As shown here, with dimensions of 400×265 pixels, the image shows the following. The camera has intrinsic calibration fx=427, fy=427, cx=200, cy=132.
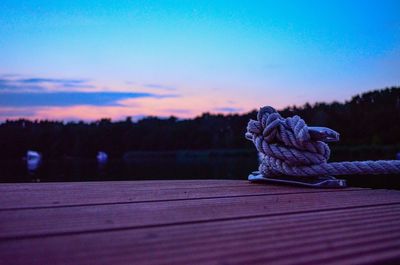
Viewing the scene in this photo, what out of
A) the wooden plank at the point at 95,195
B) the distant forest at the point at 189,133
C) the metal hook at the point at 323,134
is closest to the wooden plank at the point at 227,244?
the wooden plank at the point at 95,195

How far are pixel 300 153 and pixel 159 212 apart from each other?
0.99 m

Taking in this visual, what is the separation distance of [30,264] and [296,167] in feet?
4.96

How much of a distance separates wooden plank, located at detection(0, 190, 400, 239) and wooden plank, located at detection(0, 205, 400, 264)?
0.25 feet

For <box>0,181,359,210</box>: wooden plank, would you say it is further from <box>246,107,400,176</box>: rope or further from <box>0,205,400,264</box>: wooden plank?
<box>0,205,400,264</box>: wooden plank

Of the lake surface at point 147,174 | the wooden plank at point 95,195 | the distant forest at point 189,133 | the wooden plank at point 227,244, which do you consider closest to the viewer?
the wooden plank at point 227,244

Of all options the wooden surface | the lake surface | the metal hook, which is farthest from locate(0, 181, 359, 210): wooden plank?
the lake surface

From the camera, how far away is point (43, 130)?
6569 cm

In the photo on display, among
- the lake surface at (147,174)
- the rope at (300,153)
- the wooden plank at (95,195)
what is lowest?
the lake surface at (147,174)

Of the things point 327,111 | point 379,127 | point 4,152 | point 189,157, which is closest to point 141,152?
point 189,157

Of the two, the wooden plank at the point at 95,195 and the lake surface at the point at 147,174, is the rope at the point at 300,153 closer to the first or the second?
the wooden plank at the point at 95,195

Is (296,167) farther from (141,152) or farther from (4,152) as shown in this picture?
(141,152)

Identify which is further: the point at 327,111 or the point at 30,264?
the point at 327,111

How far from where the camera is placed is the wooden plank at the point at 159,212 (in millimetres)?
1017

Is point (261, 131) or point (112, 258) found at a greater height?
point (261, 131)
